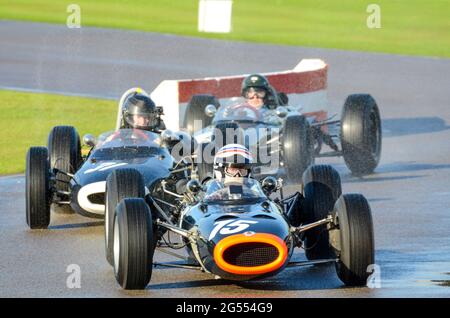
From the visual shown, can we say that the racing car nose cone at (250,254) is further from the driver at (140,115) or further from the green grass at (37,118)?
the green grass at (37,118)

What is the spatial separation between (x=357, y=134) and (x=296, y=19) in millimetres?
20160

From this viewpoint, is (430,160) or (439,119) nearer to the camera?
(430,160)

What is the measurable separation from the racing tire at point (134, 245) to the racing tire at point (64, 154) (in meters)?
4.28

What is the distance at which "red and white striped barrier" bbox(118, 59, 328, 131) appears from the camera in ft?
67.6

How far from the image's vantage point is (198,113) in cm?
1931

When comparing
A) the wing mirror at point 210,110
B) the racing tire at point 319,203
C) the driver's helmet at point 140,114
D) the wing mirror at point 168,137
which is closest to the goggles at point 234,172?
the racing tire at point 319,203

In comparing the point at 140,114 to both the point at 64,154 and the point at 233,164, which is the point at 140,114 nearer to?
the point at 64,154

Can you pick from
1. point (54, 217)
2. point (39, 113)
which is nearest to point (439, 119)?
point (39, 113)

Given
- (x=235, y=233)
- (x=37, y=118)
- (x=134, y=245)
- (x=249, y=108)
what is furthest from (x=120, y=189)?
(x=37, y=118)

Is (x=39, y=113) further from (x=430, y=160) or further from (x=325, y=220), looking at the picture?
(x=325, y=220)

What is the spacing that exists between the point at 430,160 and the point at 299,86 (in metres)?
2.73

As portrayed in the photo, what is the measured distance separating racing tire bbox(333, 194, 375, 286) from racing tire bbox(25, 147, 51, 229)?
4203mm

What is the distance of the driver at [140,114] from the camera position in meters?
15.5
